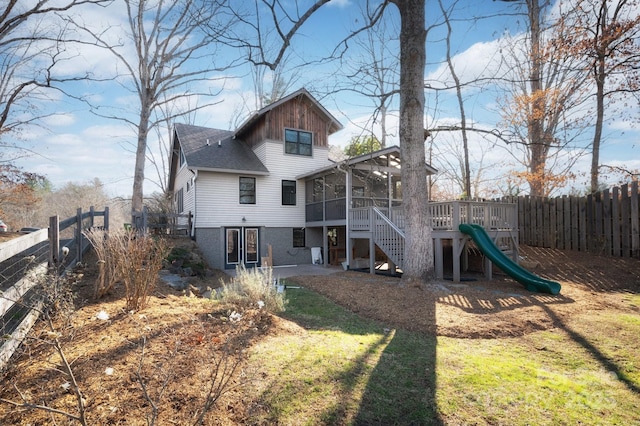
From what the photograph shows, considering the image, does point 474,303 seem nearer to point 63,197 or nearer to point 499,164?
point 499,164

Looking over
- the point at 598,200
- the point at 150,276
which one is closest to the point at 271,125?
the point at 150,276

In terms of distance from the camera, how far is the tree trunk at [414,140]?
823 centimetres

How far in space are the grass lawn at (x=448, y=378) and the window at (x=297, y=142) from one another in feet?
40.3

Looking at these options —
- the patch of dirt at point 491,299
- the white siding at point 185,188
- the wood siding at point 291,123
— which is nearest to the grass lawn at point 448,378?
the patch of dirt at point 491,299

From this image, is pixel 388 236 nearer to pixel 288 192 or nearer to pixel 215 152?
pixel 288 192

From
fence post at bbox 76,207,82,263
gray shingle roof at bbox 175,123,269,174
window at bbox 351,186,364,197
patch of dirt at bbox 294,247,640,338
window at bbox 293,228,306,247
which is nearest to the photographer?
patch of dirt at bbox 294,247,640,338

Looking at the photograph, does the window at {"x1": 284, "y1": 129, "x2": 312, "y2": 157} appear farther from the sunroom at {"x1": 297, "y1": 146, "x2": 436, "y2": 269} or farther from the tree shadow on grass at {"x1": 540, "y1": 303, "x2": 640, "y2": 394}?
the tree shadow on grass at {"x1": 540, "y1": 303, "x2": 640, "y2": 394}

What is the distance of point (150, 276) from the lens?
468cm

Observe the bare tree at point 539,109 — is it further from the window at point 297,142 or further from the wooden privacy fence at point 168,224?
the wooden privacy fence at point 168,224

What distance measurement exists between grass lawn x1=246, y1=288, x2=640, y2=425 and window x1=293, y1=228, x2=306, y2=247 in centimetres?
1144

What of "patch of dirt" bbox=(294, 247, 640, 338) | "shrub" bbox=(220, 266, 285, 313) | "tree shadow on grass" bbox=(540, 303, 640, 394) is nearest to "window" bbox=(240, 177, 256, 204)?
"patch of dirt" bbox=(294, 247, 640, 338)

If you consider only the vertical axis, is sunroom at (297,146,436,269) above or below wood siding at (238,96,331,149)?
→ below

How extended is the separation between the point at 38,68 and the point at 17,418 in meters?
14.7

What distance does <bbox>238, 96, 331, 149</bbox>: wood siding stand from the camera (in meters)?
15.6
